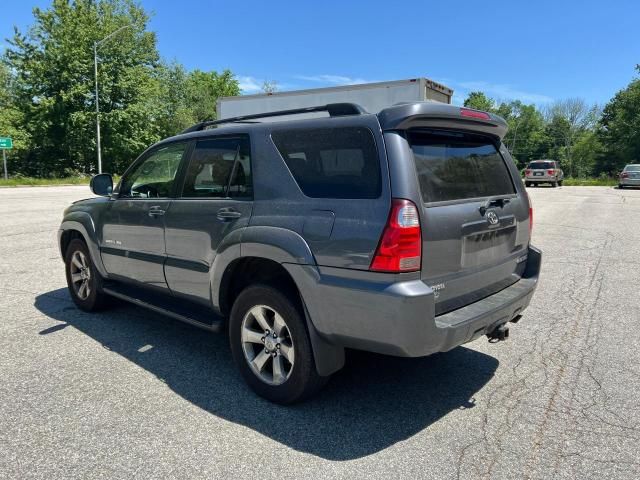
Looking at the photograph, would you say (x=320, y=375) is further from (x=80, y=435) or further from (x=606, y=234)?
(x=606, y=234)

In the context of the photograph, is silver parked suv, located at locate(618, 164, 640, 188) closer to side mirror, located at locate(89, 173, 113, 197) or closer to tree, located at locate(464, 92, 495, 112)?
side mirror, located at locate(89, 173, 113, 197)

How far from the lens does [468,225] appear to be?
296 centimetres

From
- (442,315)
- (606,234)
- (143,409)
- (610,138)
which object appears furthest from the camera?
(610,138)

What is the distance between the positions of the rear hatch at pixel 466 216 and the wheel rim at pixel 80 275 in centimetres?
377

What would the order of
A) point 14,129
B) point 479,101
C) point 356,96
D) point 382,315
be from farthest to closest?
point 479,101
point 14,129
point 356,96
point 382,315

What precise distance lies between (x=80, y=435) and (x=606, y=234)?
11608 mm

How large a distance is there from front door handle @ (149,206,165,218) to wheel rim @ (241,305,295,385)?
1317 millimetres

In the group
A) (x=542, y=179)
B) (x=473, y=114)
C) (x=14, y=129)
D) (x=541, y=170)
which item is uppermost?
(x=14, y=129)

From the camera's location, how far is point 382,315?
2592 millimetres

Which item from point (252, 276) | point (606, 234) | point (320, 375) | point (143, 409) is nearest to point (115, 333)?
point (143, 409)

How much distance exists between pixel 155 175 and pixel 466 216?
9.17 feet

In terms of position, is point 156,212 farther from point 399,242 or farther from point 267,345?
point 399,242

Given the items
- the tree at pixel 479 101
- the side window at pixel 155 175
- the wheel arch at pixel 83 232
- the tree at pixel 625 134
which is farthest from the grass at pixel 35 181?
the tree at pixel 479 101

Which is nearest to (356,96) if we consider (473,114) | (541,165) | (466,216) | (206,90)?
(473,114)
